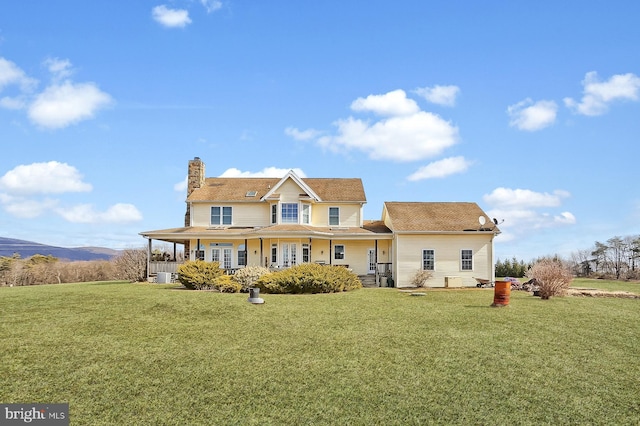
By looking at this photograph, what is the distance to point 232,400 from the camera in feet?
30.7

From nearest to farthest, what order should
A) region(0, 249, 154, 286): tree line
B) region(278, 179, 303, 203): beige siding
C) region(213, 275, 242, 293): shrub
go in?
region(213, 275, 242, 293): shrub < region(278, 179, 303, 203): beige siding < region(0, 249, 154, 286): tree line

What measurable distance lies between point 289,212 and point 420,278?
9.99 metres

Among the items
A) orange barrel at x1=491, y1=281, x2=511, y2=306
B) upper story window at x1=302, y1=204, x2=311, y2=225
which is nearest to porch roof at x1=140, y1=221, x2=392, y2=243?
upper story window at x1=302, y1=204, x2=311, y2=225

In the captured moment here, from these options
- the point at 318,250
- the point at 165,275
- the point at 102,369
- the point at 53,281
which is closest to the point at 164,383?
the point at 102,369

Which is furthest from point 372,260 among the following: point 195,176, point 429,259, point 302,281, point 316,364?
point 316,364

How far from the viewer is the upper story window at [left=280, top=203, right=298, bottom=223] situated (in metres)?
33.3

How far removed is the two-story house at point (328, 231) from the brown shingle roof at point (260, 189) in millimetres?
73

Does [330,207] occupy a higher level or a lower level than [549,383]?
higher

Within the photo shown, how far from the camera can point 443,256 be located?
100 feet

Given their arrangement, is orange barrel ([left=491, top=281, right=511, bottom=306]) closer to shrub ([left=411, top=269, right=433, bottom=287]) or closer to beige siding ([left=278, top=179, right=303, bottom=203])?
shrub ([left=411, top=269, right=433, bottom=287])

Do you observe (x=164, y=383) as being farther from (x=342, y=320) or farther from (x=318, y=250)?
(x=318, y=250)

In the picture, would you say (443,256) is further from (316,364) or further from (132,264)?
(132,264)

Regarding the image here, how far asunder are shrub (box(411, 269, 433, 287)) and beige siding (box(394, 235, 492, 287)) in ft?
0.85

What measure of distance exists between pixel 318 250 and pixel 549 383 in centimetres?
2321
